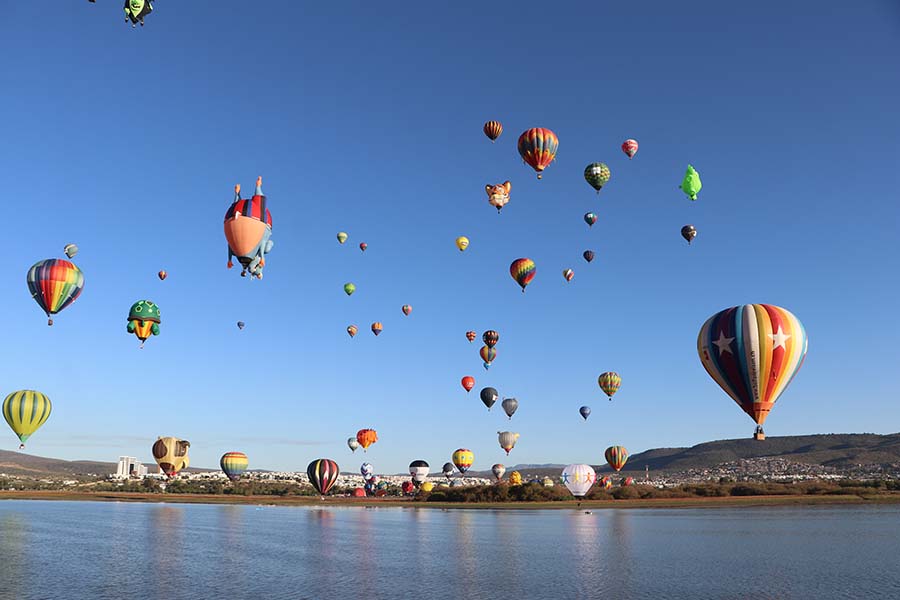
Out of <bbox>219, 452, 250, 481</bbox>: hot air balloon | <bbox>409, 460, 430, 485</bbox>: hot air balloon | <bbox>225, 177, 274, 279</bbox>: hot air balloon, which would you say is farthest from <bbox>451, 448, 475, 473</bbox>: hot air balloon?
<bbox>225, 177, 274, 279</bbox>: hot air balloon

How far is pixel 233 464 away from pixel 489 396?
159ft

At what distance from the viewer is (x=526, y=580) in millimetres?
33438

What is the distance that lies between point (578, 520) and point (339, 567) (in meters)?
43.7

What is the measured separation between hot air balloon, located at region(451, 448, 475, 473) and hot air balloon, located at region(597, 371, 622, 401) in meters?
46.8

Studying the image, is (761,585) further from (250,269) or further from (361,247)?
(361,247)

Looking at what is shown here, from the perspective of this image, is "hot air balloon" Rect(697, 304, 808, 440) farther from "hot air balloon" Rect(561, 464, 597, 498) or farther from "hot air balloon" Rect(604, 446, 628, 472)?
"hot air balloon" Rect(604, 446, 628, 472)

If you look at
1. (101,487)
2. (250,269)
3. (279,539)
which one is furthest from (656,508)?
(101,487)

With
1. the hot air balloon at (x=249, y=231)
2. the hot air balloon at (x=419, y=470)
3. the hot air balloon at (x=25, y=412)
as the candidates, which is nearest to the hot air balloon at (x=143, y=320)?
the hot air balloon at (x=25, y=412)

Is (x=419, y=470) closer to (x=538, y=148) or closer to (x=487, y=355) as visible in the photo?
(x=487, y=355)

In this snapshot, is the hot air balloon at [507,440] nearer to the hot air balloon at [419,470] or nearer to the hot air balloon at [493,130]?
the hot air balloon at [419,470]

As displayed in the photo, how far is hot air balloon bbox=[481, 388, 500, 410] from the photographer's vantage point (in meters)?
111

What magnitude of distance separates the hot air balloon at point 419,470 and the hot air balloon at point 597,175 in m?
89.6

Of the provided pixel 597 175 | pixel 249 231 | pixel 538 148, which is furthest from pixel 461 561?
pixel 597 175

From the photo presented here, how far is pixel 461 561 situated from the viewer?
41.1m
